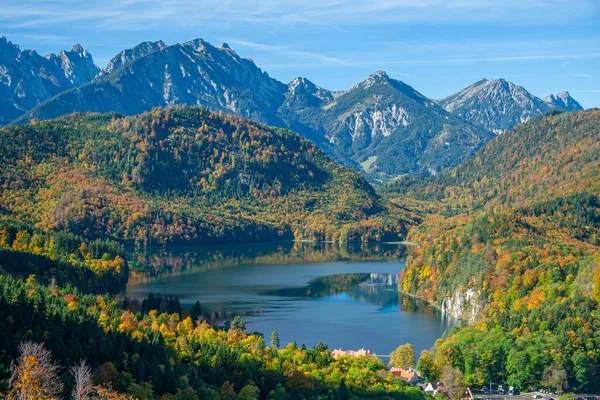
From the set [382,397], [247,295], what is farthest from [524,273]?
[382,397]

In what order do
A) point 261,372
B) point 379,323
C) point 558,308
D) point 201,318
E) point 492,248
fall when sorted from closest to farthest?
point 261,372
point 558,308
point 201,318
point 379,323
point 492,248

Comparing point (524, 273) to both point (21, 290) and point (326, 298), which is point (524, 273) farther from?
point (21, 290)

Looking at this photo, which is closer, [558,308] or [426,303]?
[558,308]

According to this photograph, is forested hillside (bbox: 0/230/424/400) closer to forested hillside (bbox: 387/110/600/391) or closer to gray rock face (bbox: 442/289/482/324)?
forested hillside (bbox: 387/110/600/391)

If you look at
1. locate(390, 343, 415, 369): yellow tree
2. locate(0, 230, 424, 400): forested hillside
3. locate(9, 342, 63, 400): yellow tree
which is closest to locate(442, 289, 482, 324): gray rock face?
locate(390, 343, 415, 369): yellow tree

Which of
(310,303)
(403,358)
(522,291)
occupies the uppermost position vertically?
(522,291)

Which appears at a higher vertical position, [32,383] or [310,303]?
[32,383]

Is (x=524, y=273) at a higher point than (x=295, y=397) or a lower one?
higher

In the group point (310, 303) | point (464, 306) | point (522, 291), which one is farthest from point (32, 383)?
point (310, 303)

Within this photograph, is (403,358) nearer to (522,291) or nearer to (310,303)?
(522,291)

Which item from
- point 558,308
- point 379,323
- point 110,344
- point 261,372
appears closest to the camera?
point 110,344
